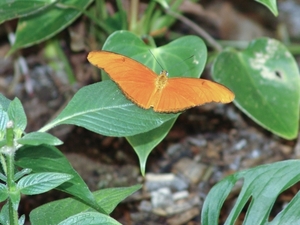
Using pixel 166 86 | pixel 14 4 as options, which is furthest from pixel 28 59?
pixel 166 86

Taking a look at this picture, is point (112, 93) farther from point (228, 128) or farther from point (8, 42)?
point (8, 42)

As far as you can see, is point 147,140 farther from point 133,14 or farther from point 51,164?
point 133,14

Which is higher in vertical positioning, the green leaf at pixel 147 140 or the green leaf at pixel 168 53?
the green leaf at pixel 168 53

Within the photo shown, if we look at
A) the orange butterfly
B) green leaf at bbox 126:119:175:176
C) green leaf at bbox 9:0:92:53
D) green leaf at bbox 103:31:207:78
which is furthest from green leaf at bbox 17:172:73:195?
green leaf at bbox 9:0:92:53

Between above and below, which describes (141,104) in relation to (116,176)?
above

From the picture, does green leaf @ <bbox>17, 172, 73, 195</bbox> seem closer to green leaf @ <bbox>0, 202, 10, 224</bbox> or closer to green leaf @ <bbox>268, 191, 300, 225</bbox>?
green leaf @ <bbox>0, 202, 10, 224</bbox>

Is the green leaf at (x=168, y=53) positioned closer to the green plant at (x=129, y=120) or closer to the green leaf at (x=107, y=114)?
the green plant at (x=129, y=120)

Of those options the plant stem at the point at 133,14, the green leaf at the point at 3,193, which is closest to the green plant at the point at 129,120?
the green leaf at the point at 3,193
